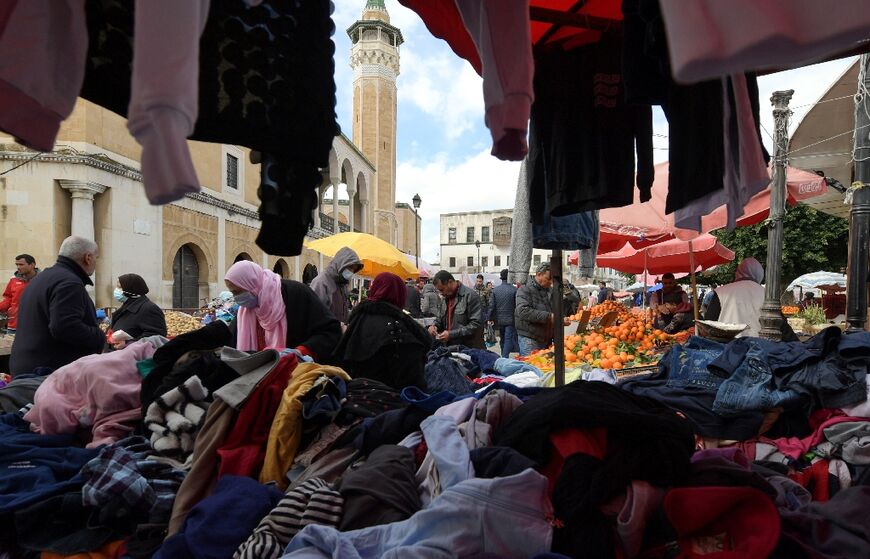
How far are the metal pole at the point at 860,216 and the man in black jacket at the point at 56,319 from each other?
7578 mm

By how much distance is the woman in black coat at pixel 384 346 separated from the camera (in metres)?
3.32

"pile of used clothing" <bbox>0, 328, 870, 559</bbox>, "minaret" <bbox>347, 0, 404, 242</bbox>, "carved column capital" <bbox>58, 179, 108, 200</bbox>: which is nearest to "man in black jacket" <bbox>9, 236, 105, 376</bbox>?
"pile of used clothing" <bbox>0, 328, 870, 559</bbox>

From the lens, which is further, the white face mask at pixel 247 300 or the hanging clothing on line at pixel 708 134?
the white face mask at pixel 247 300

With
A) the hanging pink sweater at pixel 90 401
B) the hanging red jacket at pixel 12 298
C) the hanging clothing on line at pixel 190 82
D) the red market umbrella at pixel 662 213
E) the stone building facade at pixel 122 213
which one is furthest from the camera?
the stone building facade at pixel 122 213

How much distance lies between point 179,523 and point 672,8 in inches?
87.0

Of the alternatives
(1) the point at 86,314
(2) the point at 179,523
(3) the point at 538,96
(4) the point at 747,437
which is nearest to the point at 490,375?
(4) the point at 747,437

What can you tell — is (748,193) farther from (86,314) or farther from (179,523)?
(86,314)

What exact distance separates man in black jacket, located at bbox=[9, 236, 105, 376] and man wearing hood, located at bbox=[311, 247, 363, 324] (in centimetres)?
224

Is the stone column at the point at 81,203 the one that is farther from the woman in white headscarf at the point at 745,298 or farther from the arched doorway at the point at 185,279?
the woman in white headscarf at the point at 745,298

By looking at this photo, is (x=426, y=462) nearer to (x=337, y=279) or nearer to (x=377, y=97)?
(x=337, y=279)

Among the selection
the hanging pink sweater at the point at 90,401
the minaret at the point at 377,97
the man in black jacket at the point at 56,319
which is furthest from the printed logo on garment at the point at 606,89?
the minaret at the point at 377,97

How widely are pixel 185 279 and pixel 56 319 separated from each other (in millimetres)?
14327

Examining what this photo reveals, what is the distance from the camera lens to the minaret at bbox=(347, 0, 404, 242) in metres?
39.2

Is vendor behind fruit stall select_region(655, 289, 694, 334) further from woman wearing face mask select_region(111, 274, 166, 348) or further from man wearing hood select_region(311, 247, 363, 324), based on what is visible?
woman wearing face mask select_region(111, 274, 166, 348)
